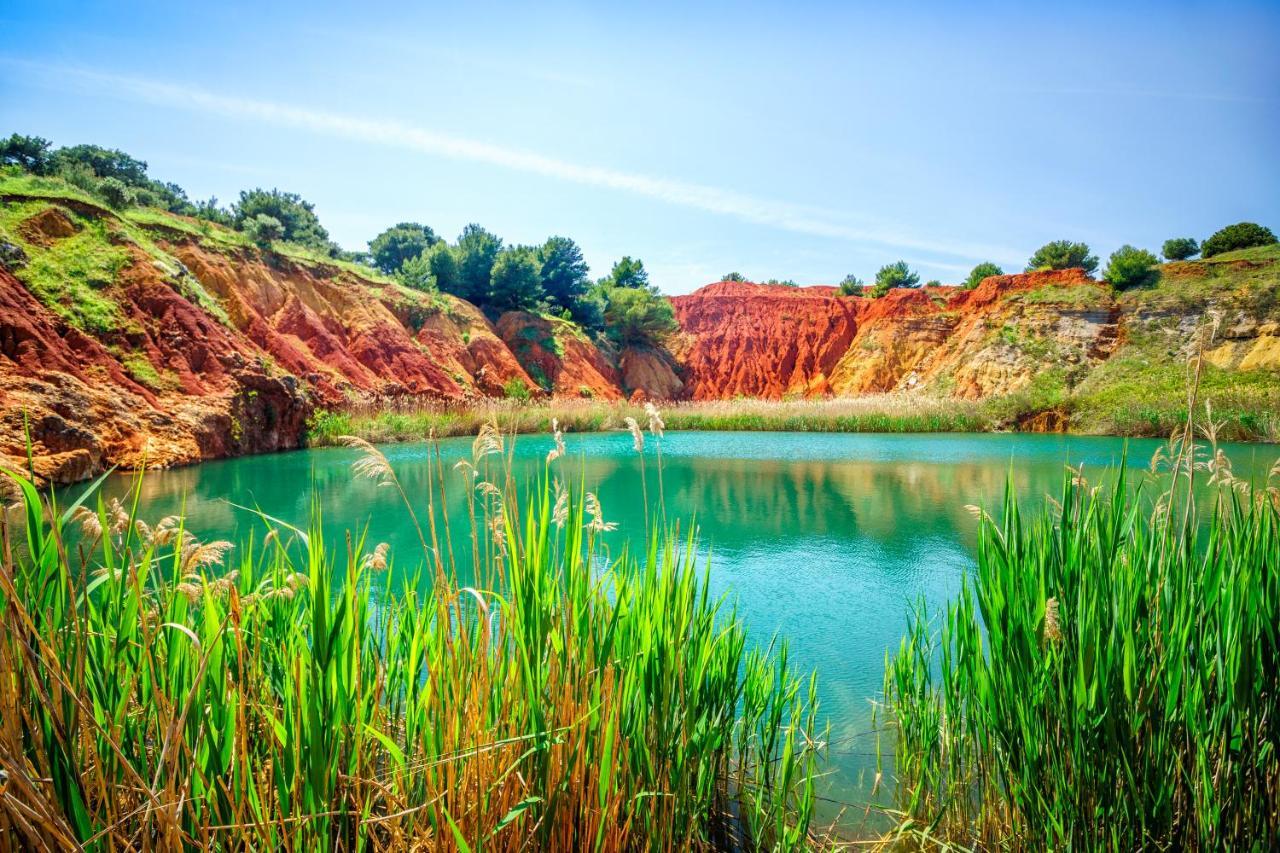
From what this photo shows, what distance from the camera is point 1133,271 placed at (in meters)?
32.9

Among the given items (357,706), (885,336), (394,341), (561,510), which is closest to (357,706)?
(357,706)

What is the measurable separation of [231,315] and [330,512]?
15.3 meters

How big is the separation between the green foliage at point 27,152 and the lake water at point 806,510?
667 inches

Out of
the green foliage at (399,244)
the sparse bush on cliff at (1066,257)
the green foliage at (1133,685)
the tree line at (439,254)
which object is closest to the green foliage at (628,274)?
the tree line at (439,254)

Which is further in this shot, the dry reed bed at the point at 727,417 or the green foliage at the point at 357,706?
the dry reed bed at the point at 727,417

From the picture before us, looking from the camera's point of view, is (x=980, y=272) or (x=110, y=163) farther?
(x=980, y=272)

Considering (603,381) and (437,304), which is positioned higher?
(437,304)

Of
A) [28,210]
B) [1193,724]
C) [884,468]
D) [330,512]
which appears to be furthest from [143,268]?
[1193,724]

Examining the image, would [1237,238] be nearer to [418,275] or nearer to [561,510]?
[418,275]

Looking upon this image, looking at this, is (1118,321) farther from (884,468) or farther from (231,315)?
(231,315)

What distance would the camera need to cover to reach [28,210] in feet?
Result: 51.9

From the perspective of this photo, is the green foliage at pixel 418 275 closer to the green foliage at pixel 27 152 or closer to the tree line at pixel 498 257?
the tree line at pixel 498 257

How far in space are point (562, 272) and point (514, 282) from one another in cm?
442

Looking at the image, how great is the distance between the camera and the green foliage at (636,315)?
4016cm
